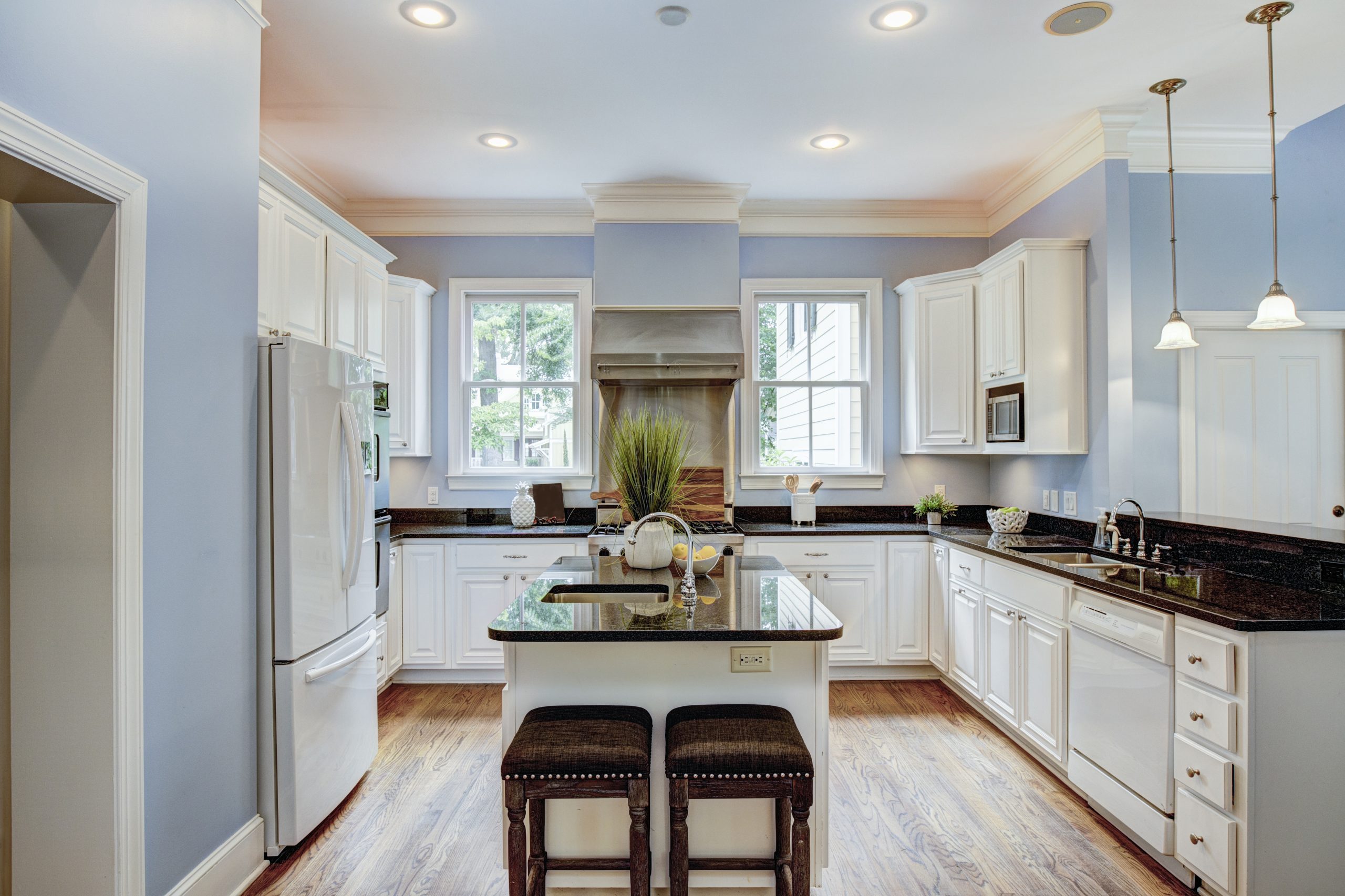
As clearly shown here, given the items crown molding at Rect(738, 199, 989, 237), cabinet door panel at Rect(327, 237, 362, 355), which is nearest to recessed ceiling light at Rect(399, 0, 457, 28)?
cabinet door panel at Rect(327, 237, 362, 355)

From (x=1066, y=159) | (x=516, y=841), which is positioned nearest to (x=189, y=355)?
(x=516, y=841)

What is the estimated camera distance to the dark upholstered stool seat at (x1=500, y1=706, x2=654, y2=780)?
5.32 ft

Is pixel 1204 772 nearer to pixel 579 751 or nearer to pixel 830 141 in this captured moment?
pixel 579 751

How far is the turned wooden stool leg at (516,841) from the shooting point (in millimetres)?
1649

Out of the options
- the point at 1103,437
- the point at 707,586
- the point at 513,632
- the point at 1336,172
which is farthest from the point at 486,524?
the point at 1336,172

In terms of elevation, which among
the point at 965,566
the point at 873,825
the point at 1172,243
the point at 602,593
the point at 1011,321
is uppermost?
the point at 1172,243

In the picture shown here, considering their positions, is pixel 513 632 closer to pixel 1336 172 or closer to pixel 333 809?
pixel 333 809

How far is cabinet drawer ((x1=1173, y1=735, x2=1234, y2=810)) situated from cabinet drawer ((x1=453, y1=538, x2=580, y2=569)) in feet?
9.09

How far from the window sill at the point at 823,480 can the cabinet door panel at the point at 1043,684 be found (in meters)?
1.62

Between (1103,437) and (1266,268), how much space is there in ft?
4.14

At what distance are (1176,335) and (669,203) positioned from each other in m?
2.66

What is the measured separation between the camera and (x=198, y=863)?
192 cm

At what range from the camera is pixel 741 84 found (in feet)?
9.61

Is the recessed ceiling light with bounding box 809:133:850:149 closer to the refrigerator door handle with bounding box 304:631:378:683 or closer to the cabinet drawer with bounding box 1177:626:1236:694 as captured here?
the cabinet drawer with bounding box 1177:626:1236:694
